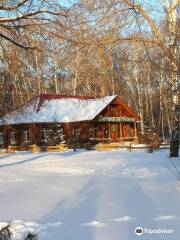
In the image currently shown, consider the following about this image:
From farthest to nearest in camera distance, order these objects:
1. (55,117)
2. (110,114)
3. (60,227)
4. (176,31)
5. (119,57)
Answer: (110,114) < (55,117) < (119,57) < (176,31) < (60,227)

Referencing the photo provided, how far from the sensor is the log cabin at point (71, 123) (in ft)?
149

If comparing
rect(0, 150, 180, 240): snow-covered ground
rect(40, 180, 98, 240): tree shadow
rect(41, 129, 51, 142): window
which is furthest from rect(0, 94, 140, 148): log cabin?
rect(40, 180, 98, 240): tree shadow

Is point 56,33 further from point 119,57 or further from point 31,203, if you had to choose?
point 119,57

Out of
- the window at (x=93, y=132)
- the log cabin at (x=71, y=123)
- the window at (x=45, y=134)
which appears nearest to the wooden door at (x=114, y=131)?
the log cabin at (x=71, y=123)

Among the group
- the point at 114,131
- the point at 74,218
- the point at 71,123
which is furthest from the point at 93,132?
the point at 74,218

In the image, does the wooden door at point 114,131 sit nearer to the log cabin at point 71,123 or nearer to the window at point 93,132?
the log cabin at point 71,123

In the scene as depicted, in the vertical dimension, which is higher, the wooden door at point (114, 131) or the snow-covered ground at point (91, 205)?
the wooden door at point (114, 131)

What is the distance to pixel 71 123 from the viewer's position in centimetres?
4675

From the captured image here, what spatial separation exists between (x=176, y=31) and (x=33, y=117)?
3367cm

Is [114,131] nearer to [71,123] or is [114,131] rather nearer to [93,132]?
[93,132]

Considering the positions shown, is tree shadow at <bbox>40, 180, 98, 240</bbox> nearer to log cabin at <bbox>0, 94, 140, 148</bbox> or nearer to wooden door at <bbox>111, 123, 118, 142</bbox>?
log cabin at <bbox>0, 94, 140, 148</bbox>

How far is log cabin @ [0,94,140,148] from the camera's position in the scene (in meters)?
45.5

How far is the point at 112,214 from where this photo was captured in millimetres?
9148

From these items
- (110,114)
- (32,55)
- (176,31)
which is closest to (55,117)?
(110,114)
